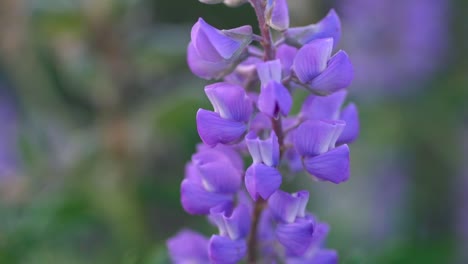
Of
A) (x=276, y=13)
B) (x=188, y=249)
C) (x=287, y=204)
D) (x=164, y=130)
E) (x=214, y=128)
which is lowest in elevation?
(x=164, y=130)

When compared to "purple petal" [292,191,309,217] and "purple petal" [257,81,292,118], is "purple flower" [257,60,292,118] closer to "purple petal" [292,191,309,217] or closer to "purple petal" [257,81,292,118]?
"purple petal" [257,81,292,118]

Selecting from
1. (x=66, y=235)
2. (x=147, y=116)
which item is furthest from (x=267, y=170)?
(x=147, y=116)

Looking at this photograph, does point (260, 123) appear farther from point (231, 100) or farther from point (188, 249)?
point (188, 249)

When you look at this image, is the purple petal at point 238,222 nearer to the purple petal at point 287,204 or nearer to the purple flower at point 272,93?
the purple petal at point 287,204

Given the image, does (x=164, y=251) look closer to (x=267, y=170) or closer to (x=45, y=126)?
(x=267, y=170)

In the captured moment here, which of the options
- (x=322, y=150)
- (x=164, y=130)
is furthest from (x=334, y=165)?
(x=164, y=130)

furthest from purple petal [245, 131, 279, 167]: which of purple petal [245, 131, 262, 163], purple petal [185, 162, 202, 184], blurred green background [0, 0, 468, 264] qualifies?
blurred green background [0, 0, 468, 264]
